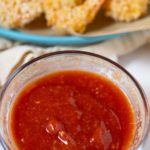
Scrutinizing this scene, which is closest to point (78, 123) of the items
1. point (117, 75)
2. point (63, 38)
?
point (117, 75)

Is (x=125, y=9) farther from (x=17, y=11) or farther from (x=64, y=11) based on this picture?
(x=17, y=11)

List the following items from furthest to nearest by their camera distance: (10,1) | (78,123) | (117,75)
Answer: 1. (10,1)
2. (117,75)
3. (78,123)

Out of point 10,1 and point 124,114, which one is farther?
point 10,1

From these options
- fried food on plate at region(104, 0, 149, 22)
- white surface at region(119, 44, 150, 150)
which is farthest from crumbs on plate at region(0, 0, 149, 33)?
white surface at region(119, 44, 150, 150)

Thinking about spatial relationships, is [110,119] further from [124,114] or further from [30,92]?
[30,92]

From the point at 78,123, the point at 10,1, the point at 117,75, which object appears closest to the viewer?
the point at 78,123

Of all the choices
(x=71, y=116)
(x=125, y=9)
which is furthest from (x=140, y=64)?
(x=71, y=116)
